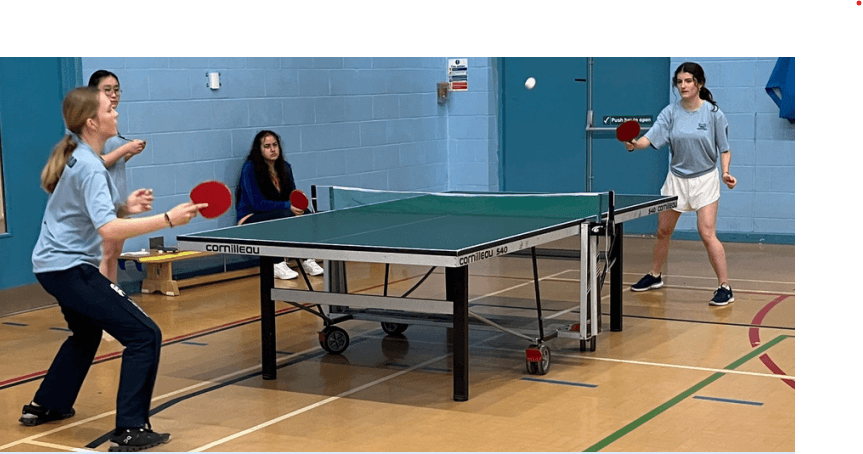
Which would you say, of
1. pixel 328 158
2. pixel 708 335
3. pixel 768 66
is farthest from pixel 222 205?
pixel 768 66

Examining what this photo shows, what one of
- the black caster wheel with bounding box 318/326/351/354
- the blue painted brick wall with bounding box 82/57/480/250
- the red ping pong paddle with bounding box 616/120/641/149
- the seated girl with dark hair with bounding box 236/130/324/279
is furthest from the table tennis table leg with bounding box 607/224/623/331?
the blue painted brick wall with bounding box 82/57/480/250

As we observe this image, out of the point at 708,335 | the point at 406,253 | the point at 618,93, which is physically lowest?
the point at 708,335

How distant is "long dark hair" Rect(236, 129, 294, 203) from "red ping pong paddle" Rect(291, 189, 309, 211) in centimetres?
223

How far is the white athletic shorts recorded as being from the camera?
266 inches

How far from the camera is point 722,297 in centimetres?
684

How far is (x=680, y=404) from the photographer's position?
14.9 ft

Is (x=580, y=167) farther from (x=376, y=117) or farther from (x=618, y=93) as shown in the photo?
(x=376, y=117)

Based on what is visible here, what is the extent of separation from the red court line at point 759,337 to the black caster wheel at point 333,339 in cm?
219

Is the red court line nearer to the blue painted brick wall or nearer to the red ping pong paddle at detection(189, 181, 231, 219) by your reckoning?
the red ping pong paddle at detection(189, 181, 231, 219)

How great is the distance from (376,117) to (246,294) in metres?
3.01

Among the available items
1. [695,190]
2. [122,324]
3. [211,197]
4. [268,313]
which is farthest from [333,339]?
[695,190]

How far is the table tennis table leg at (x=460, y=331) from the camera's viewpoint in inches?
179

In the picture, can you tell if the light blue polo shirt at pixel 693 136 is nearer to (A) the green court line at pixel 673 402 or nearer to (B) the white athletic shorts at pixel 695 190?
(B) the white athletic shorts at pixel 695 190

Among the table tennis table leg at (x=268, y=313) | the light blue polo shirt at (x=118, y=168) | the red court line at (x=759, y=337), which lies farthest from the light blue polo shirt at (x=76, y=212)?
the red court line at (x=759, y=337)
